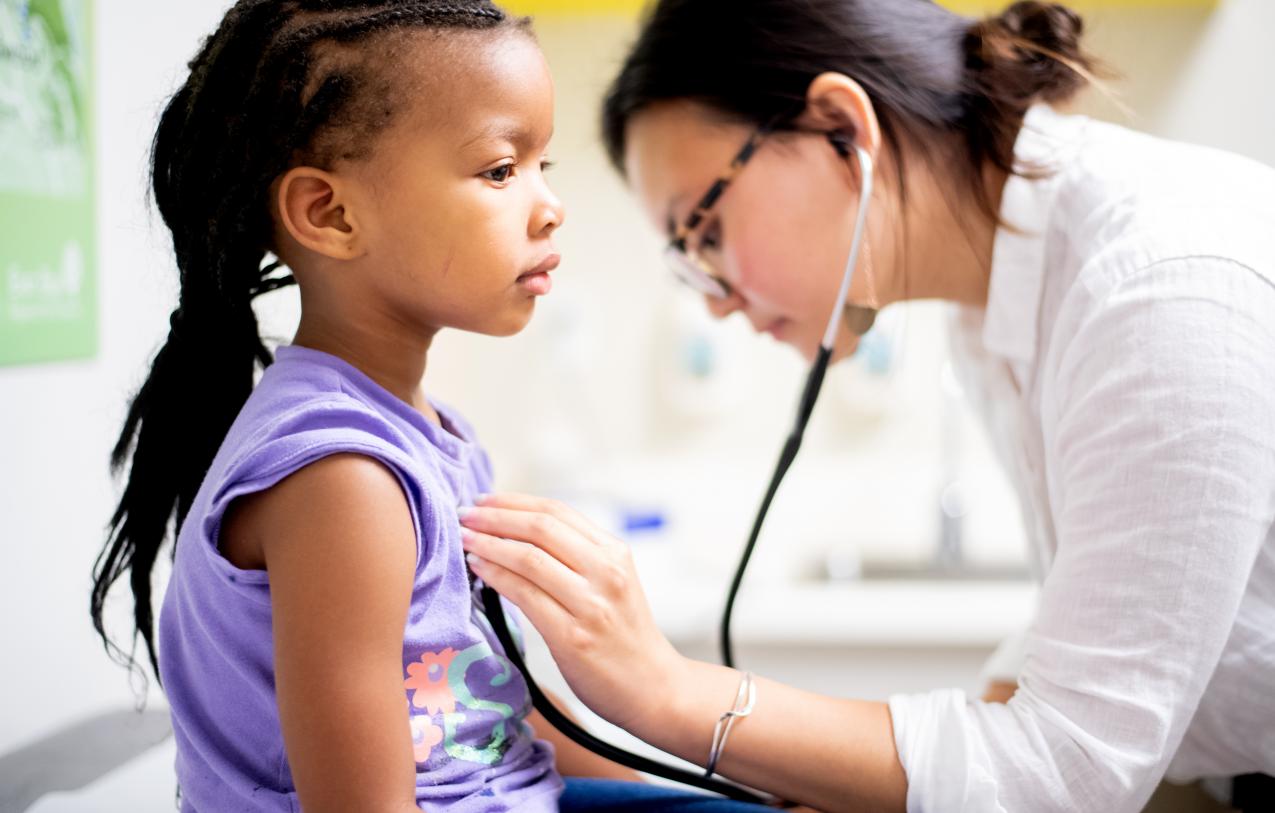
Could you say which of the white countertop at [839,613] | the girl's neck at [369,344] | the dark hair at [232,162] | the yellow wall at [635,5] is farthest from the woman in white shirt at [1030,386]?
the yellow wall at [635,5]

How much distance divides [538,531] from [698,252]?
509 mm

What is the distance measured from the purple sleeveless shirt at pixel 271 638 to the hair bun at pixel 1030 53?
664mm

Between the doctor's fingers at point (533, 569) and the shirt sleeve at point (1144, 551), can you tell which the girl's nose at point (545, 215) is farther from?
the shirt sleeve at point (1144, 551)

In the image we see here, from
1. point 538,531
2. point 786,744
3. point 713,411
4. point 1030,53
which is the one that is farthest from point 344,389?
point 713,411

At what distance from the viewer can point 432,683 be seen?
2.40 feet

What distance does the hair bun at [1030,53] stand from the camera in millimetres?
1087

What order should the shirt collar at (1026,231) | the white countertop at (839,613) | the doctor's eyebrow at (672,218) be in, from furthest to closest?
the white countertop at (839,613) < the doctor's eyebrow at (672,218) < the shirt collar at (1026,231)

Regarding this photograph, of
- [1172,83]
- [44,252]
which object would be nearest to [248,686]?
[44,252]

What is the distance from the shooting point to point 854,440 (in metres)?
2.28

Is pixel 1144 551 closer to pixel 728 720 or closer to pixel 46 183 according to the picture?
pixel 728 720

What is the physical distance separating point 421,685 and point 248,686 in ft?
0.34

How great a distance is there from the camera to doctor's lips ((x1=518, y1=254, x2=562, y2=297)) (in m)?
0.77

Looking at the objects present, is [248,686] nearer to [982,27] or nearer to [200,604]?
[200,604]

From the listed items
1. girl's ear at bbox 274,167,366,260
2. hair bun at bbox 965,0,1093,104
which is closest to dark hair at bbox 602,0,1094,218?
hair bun at bbox 965,0,1093,104
